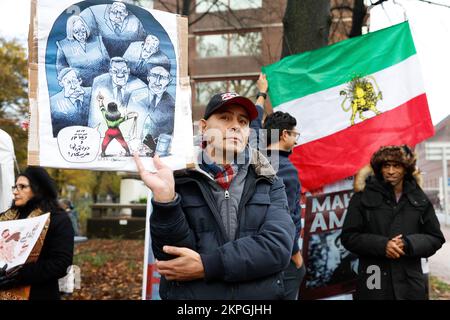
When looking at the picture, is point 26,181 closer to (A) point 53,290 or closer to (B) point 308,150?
(A) point 53,290

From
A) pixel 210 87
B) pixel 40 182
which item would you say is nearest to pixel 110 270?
pixel 40 182

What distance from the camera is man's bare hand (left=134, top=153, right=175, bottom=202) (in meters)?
1.90

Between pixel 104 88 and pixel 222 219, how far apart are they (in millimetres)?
797

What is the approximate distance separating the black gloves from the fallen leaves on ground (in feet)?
13.0

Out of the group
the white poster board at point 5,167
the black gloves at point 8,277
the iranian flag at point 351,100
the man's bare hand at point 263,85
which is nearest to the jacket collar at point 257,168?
the black gloves at point 8,277

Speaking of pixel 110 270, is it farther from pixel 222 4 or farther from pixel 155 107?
pixel 155 107

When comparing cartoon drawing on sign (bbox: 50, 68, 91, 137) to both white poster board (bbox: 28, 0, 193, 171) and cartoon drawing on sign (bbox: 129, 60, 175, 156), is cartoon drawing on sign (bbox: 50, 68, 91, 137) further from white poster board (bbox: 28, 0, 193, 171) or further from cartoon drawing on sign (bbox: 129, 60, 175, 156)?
cartoon drawing on sign (bbox: 129, 60, 175, 156)

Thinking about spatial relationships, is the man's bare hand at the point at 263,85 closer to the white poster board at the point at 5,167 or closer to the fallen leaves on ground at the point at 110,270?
the white poster board at the point at 5,167

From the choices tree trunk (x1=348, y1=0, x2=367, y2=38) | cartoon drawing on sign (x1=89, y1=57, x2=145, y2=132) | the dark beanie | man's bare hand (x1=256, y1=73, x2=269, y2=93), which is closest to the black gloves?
the dark beanie

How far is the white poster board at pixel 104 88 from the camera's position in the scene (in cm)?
204

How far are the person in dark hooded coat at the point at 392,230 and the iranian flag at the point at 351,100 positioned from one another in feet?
2.55

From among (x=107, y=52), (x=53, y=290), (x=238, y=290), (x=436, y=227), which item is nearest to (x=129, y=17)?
(x=107, y=52)
